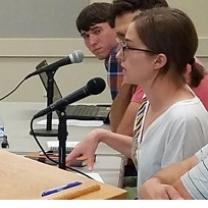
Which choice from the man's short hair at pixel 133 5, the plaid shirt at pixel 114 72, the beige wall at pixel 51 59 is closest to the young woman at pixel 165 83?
the man's short hair at pixel 133 5

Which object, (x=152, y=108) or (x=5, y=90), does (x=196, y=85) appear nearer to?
(x=152, y=108)

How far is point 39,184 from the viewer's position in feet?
4.07

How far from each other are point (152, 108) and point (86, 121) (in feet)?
3.80

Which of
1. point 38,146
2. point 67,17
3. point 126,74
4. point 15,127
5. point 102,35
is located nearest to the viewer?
point 126,74

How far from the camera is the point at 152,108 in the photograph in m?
1.72

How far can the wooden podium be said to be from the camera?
1.15 meters

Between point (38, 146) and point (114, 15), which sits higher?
point (114, 15)

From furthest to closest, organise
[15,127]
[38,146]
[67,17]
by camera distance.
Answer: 1. [67,17]
2. [15,127]
3. [38,146]

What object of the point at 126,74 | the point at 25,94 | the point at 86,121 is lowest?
the point at 25,94

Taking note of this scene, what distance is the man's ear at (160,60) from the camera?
159 cm

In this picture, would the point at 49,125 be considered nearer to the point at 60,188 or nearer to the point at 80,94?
the point at 80,94

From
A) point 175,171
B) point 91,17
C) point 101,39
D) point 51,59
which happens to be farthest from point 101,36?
point 175,171

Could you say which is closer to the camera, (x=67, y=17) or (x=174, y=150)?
(x=174, y=150)
